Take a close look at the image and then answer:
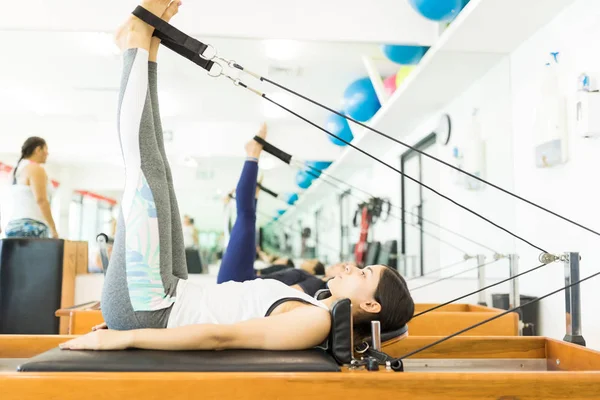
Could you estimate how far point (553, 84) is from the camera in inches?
115

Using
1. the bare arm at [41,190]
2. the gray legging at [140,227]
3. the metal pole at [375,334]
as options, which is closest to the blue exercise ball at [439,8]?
the gray legging at [140,227]

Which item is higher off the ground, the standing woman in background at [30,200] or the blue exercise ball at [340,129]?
the blue exercise ball at [340,129]

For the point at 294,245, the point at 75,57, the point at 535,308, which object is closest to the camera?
the point at 535,308

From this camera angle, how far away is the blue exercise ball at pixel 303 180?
4730 millimetres

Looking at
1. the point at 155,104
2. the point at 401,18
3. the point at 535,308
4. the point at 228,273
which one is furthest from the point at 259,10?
the point at 535,308

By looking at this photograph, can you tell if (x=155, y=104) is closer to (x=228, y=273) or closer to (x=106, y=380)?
(x=106, y=380)

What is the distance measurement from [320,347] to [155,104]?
2.98 ft

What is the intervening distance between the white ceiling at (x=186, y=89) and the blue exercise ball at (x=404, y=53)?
0.13 metres

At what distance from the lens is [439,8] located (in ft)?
10.5

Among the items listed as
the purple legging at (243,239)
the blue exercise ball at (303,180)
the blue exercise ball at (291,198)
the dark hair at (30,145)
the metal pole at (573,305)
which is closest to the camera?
the metal pole at (573,305)

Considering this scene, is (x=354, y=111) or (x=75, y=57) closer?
(x=75, y=57)

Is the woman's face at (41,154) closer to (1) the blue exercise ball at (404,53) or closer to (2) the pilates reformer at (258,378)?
(1) the blue exercise ball at (404,53)

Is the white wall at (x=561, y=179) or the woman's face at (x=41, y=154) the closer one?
the white wall at (x=561, y=179)

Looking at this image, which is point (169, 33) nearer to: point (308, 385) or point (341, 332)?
point (341, 332)
